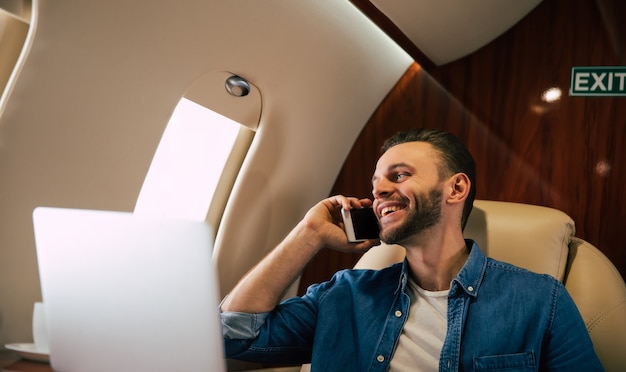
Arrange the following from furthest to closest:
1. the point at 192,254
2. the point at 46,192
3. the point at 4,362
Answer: the point at 46,192 < the point at 4,362 < the point at 192,254

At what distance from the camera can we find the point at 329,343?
166 cm

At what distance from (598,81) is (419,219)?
3.36 feet

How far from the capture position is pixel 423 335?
1.60 metres

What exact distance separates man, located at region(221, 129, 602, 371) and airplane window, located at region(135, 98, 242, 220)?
56 centimetres

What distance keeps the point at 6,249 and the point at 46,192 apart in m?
0.16

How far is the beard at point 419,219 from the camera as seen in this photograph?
165cm

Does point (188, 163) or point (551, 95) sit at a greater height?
point (551, 95)

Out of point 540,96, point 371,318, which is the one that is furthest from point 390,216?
point 540,96

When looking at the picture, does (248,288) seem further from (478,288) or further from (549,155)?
(549,155)

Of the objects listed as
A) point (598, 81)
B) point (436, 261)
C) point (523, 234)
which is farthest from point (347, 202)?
point (598, 81)

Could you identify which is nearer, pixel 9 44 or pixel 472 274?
pixel 9 44

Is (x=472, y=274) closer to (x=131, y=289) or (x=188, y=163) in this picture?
(x=131, y=289)

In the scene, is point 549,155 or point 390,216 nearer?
point 390,216

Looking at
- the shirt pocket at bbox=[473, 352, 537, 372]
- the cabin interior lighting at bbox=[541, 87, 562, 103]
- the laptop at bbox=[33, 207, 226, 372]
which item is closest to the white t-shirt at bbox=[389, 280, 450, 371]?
the shirt pocket at bbox=[473, 352, 537, 372]
